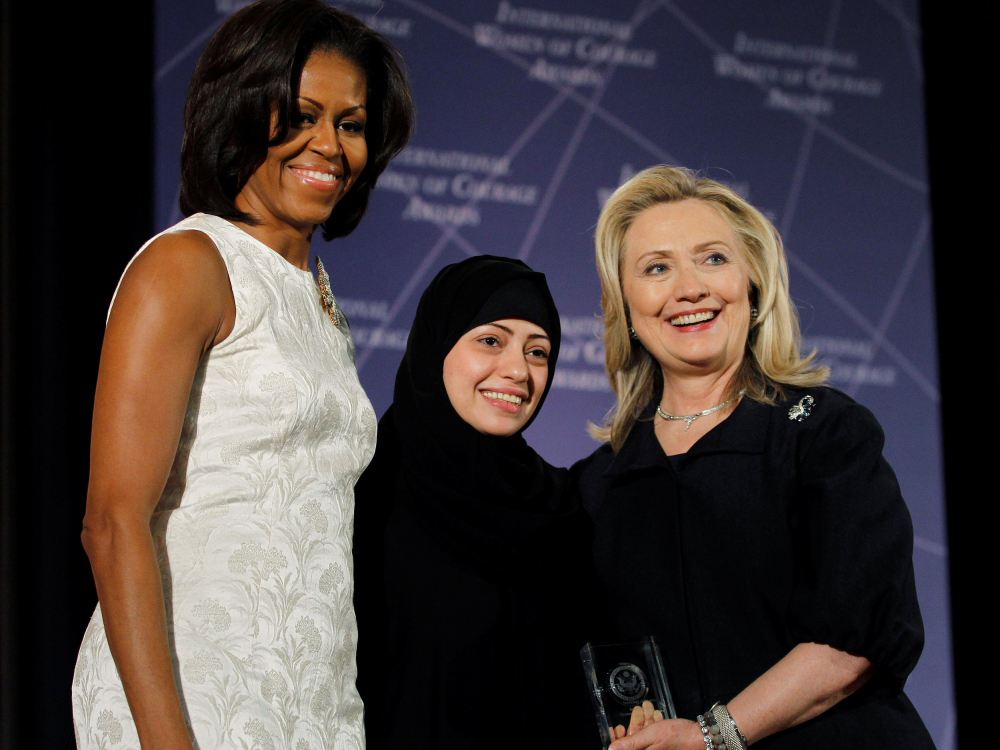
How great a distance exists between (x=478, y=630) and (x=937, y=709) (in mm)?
2499

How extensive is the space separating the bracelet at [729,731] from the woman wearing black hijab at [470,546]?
335 mm

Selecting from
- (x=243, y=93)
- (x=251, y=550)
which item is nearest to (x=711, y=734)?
(x=251, y=550)

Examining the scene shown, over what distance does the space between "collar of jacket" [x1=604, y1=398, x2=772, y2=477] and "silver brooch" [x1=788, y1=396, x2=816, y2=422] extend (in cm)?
5

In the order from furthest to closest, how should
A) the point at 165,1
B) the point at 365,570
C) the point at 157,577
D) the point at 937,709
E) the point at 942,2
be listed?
the point at 942,2, the point at 937,709, the point at 165,1, the point at 365,570, the point at 157,577

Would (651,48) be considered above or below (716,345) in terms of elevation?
above

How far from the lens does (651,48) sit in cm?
364

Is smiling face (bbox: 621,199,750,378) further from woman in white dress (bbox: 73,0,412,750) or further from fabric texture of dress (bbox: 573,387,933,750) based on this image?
woman in white dress (bbox: 73,0,412,750)

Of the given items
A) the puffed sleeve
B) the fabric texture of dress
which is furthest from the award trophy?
the puffed sleeve

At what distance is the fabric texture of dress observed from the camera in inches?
69.9

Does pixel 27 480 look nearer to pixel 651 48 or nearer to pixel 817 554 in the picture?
pixel 817 554

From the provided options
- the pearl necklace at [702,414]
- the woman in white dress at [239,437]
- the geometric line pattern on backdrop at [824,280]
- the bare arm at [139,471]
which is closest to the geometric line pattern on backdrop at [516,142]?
the geometric line pattern on backdrop at [824,280]

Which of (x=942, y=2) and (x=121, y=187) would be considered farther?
(x=942, y=2)

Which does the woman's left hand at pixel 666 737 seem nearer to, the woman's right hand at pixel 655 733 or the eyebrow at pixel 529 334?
the woman's right hand at pixel 655 733

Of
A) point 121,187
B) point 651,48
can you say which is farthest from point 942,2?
point 121,187
